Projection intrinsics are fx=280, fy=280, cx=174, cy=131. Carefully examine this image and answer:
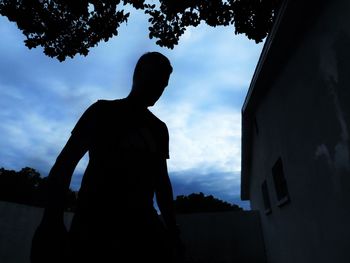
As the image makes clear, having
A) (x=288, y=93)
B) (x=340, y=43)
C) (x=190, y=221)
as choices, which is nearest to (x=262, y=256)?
(x=190, y=221)

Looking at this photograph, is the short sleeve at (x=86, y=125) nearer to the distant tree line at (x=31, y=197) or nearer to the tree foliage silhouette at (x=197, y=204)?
the distant tree line at (x=31, y=197)

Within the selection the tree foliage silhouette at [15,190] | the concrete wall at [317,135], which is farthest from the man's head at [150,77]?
the tree foliage silhouette at [15,190]

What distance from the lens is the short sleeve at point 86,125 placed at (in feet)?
4.61

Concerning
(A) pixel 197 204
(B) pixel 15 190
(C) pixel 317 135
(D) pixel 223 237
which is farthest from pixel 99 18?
(A) pixel 197 204

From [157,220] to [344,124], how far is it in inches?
133

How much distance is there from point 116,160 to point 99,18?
6.37m

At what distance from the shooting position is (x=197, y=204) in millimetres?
41125

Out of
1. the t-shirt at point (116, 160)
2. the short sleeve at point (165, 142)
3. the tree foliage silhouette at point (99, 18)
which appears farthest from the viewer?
the tree foliage silhouette at point (99, 18)

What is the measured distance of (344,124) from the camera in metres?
3.81

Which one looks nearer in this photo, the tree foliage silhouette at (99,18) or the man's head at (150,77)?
the man's head at (150,77)

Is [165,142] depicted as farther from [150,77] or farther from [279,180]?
[279,180]

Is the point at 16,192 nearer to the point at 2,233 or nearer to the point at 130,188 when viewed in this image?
the point at 2,233

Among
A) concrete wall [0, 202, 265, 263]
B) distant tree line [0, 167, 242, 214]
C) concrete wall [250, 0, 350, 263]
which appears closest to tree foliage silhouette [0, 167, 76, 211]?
distant tree line [0, 167, 242, 214]

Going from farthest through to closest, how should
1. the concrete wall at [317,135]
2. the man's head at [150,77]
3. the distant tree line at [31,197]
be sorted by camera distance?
the distant tree line at [31,197] < the concrete wall at [317,135] < the man's head at [150,77]
